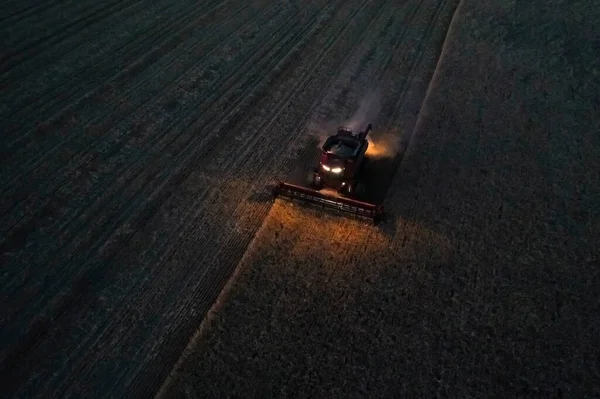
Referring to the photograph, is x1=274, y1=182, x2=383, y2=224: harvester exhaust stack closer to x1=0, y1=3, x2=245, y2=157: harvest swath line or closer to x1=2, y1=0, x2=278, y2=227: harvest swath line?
x1=2, y1=0, x2=278, y2=227: harvest swath line

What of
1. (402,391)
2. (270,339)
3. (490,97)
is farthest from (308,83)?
(402,391)

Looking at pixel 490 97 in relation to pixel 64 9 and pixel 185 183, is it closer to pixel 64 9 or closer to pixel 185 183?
pixel 185 183

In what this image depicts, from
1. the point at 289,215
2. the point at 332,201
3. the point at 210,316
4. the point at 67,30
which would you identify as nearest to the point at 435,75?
the point at 332,201

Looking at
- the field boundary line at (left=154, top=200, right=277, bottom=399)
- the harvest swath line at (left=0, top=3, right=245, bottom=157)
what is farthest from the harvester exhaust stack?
the harvest swath line at (left=0, top=3, right=245, bottom=157)

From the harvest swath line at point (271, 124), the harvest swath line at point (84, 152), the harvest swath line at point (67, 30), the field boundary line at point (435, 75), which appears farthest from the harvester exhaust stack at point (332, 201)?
the harvest swath line at point (67, 30)

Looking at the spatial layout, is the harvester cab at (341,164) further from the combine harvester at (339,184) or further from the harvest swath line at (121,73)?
the harvest swath line at (121,73)

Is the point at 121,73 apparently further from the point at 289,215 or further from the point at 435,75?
the point at 435,75

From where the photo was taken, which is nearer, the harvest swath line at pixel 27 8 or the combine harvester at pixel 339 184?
the combine harvester at pixel 339 184
